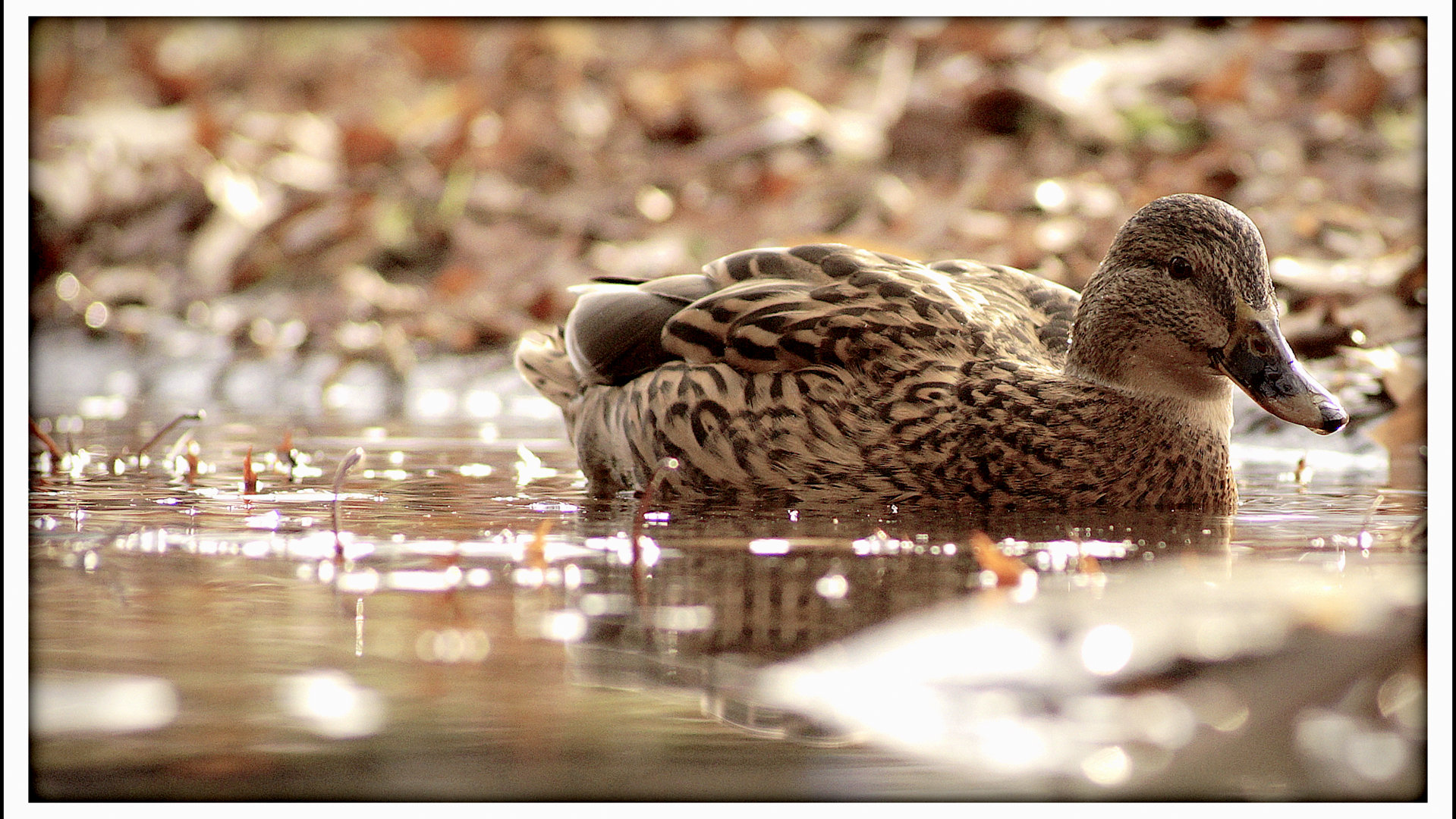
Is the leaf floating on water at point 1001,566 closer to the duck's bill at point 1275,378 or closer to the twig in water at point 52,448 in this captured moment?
the duck's bill at point 1275,378

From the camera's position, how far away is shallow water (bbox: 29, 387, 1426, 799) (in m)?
2.51

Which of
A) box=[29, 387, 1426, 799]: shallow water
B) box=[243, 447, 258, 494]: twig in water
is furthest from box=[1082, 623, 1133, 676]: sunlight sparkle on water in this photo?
box=[243, 447, 258, 494]: twig in water

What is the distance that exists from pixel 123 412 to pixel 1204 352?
5338 millimetres

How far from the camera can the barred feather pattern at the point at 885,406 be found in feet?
16.3

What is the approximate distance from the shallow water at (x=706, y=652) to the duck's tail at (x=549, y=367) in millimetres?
1201

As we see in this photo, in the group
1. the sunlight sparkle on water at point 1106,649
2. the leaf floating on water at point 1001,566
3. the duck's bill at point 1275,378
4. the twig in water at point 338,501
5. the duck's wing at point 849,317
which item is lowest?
the sunlight sparkle on water at point 1106,649

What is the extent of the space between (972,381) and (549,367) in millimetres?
1906

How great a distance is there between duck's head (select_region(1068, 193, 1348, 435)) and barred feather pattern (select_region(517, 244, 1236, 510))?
11cm

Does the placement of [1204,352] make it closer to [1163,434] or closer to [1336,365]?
[1163,434]

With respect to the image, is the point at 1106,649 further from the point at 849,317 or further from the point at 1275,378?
the point at 849,317

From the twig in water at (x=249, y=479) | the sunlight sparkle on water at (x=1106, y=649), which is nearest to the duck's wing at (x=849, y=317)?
the twig in water at (x=249, y=479)

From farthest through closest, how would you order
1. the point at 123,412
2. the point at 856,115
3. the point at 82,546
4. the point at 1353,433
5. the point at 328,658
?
1. the point at 856,115
2. the point at 123,412
3. the point at 1353,433
4. the point at 82,546
5. the point at 328,658

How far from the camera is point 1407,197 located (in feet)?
28.3

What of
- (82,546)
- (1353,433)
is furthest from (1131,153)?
(82,546)
